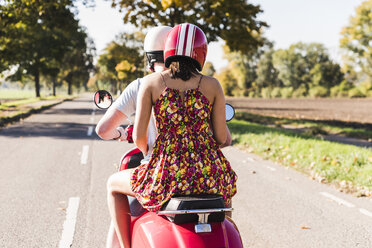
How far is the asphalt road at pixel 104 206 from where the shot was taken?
3924 mm

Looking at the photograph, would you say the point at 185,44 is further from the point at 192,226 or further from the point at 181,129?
the point at 192,226

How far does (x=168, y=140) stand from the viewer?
191 cm

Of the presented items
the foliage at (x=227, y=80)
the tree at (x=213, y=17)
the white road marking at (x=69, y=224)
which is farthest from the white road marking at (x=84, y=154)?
the foliage at (x=227, y=80)

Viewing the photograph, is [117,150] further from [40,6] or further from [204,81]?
[40,6]

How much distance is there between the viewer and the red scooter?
1729mm

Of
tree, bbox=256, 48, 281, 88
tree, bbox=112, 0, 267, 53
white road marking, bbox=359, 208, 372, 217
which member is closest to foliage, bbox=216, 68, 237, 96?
tree, bbox=256, 48, 281, 88

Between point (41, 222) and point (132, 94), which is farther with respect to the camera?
point (41, 222)

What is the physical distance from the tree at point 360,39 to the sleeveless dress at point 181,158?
6411 centimetres

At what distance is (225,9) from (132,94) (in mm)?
16194

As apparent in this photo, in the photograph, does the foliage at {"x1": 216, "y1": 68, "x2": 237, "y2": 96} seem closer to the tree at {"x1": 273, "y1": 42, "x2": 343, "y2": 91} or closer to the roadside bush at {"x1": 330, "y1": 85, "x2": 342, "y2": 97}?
the tree at {"x1": 273, "y1": 42, "x2": 343, "y2": 91}

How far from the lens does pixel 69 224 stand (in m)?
4.25

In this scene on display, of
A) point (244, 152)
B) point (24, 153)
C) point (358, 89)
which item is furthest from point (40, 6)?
point (358, 89)

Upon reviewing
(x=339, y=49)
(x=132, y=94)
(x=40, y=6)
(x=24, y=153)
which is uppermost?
(x=339, y=49)

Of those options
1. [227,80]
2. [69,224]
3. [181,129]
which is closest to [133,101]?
[181,129]
